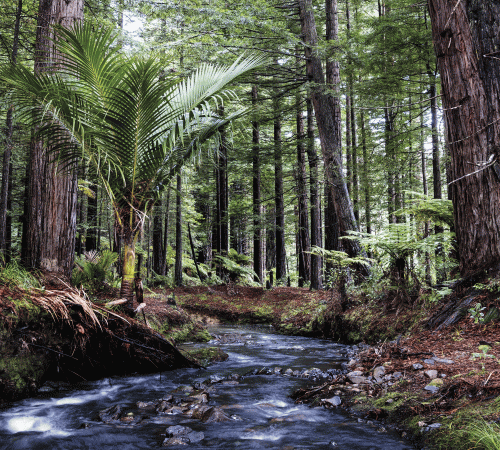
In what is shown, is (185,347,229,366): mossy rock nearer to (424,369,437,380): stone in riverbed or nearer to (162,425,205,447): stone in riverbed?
(162,425,205,447): stone in riverbed

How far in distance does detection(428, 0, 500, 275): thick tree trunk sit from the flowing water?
110 inches

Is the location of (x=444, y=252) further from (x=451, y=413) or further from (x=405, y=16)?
(x=405, y=16)

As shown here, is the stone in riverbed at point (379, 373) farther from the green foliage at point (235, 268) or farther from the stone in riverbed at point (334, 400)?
the green foliage at point (235, 268)

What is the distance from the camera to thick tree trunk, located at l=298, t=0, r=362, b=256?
9.20m

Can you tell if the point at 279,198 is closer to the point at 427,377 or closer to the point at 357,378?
the point at 357,378

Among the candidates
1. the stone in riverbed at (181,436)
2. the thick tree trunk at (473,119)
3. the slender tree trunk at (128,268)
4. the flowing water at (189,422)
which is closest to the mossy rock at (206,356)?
the flowing water at (189,422)

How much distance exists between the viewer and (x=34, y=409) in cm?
333

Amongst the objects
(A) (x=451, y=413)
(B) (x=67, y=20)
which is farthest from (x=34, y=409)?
(B) (x=67, y=20)

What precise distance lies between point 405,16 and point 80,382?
10596 millimetres

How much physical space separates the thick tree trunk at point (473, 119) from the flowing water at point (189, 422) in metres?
2.80

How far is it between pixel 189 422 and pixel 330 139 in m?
8.05

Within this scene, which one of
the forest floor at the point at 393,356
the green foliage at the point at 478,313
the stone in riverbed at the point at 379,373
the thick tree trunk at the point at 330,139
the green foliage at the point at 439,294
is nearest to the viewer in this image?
the forest floor at the point at 393,356

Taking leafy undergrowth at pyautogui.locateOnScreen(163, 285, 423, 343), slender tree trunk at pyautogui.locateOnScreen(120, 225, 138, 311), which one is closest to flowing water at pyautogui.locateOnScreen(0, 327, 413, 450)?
slender tree trunk at pyautogui.locateOnScreen(120, 225, 138, 311)

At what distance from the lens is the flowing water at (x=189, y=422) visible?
2676 mm
